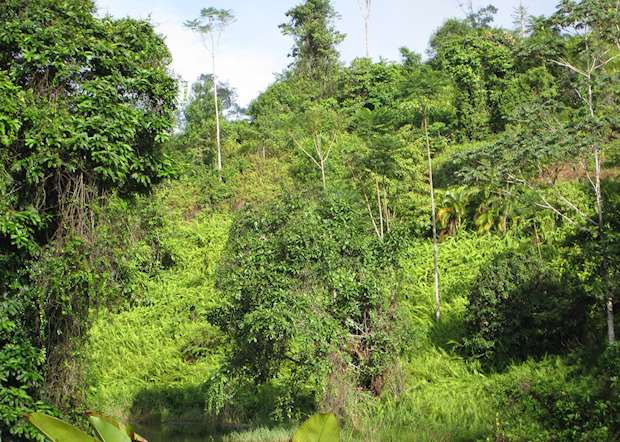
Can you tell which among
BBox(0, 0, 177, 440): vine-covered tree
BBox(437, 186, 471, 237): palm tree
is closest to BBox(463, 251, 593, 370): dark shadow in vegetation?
BBox(0, 0, 177, 440): vine-covered tree

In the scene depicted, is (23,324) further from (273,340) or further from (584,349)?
(584,349)

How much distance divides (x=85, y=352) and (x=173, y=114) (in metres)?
3.12

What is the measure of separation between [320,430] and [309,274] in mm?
8061

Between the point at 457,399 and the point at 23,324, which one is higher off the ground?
the point at 23,324

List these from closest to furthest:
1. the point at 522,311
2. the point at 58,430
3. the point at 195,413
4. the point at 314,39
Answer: the point at 58,430 → the point at 522,311 → the point at 195,413 → the point at 314,39

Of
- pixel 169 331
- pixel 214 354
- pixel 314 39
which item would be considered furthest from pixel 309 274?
pixel 314 39

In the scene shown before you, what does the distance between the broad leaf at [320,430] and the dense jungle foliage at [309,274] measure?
16.4ft

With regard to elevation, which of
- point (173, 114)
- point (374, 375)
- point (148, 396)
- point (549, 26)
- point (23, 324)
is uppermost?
point (549, 26)

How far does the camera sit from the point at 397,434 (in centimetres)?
1127

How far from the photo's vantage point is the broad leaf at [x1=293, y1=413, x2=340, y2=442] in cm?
297

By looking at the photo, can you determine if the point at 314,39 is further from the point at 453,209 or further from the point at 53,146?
the point at 53,146

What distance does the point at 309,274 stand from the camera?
11047mm

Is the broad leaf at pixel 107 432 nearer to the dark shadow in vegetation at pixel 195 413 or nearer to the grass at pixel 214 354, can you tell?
the grass at pixel 214 354

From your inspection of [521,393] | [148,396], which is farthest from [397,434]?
[148,396]
